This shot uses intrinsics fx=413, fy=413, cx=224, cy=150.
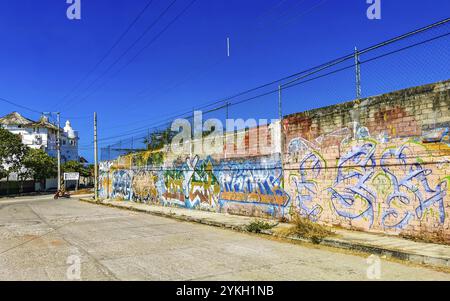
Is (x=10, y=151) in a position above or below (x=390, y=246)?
above

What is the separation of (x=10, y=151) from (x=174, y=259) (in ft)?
161

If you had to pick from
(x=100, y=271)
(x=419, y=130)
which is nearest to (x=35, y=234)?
(x=100, y=271)

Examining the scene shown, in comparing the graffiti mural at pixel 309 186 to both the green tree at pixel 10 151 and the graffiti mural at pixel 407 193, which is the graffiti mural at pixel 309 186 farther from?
the green tree at pixel 10 151

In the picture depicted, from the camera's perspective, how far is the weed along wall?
9.32 meters

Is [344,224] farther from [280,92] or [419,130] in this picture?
[280,92]

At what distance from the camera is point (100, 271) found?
709 cm

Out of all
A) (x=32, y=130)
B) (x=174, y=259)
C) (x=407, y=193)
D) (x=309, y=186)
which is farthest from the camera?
(x=32, y=130)

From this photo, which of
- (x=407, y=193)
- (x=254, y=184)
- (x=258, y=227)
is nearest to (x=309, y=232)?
(x=258, y=227)

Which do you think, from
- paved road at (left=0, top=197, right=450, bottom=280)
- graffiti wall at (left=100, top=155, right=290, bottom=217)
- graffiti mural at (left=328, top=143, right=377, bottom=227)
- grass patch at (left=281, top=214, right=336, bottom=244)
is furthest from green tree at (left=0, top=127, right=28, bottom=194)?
graffiti mural at (left=328, top=143, right=377, bottom=227)

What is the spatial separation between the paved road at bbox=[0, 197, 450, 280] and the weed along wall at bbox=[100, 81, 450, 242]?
7.49 feet

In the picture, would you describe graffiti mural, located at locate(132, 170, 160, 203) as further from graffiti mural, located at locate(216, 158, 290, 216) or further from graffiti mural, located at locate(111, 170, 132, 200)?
graffiti mural, located at locate(216, 158, 290, 216)

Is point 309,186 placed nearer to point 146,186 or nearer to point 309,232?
point 309,232

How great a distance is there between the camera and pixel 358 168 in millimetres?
11180
